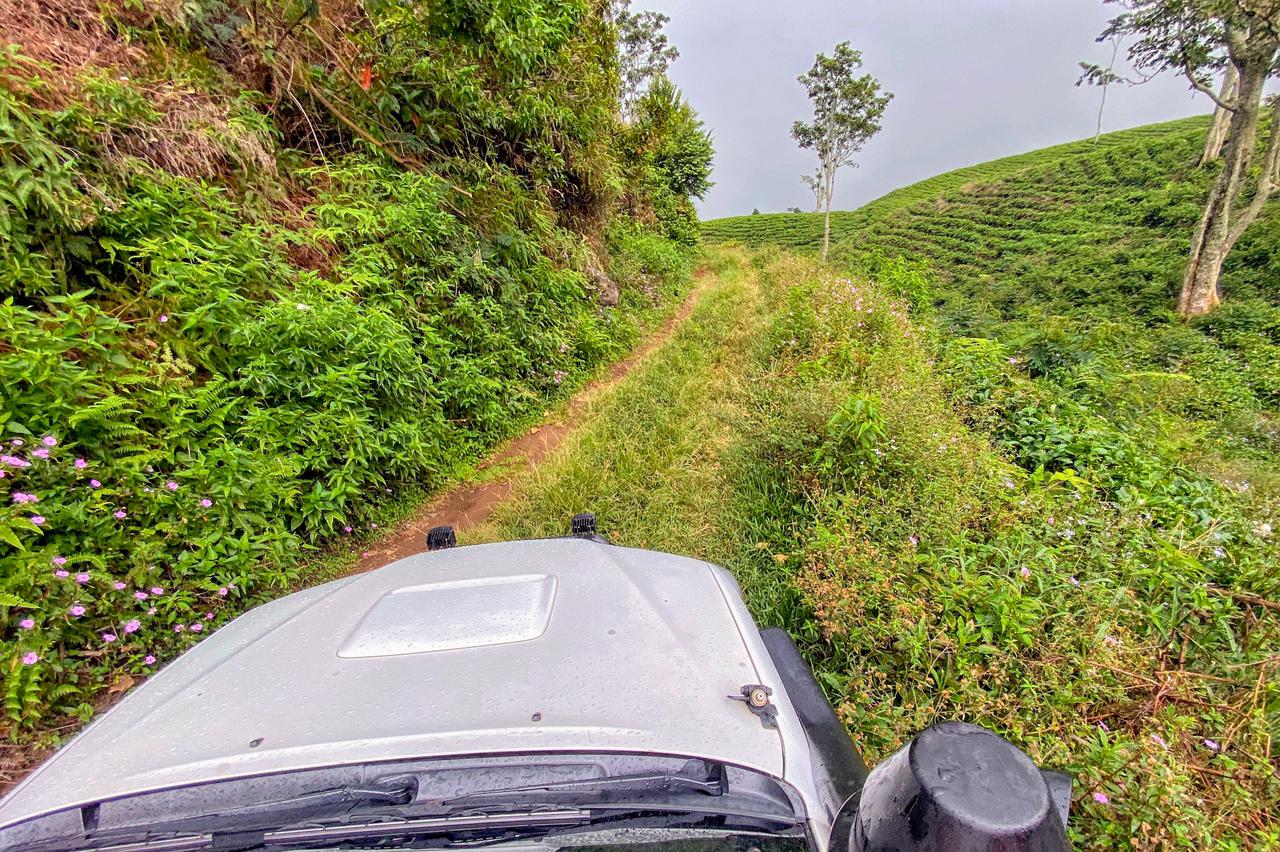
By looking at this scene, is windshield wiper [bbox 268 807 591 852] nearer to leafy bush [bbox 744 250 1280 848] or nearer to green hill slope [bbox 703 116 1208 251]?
leafy bush [bbox 744 250 1280 848]

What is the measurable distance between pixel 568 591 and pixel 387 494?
2996 millimetres

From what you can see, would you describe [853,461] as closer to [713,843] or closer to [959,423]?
[959,423]

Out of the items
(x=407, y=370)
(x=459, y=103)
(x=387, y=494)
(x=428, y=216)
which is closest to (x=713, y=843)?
(x=387, y=494)

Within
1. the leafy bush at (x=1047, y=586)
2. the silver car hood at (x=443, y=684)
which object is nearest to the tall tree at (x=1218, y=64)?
the leafy bush at (x=1047, y=586)

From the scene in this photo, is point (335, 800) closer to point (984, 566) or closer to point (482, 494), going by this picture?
point (984, 566)

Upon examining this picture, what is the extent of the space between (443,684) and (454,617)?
0.25 metres

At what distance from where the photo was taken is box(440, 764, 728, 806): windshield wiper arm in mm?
946

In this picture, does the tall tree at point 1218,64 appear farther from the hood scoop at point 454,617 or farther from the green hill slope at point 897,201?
the green hill slope at point 897,201

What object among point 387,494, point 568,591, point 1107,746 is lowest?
point 1107,746

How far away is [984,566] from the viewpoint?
2.48m

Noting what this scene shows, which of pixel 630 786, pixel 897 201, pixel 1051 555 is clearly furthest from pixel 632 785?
pixel 897 201

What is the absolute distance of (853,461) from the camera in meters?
3.23

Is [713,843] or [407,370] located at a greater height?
[407,370]

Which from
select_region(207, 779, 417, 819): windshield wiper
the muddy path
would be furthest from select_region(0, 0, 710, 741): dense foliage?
select_region(207, 779, 417, 819): windshield wiper
